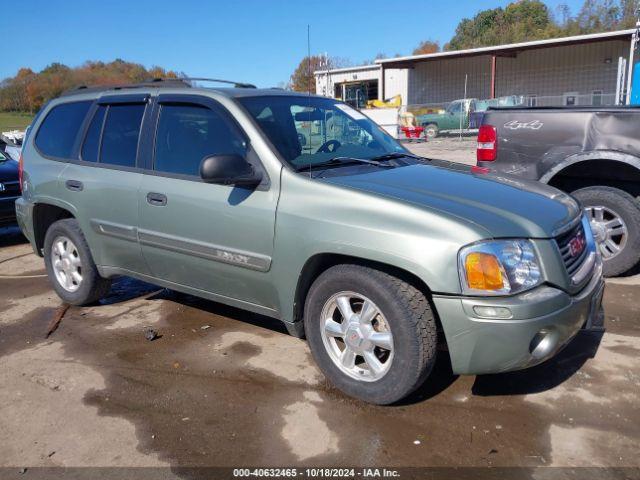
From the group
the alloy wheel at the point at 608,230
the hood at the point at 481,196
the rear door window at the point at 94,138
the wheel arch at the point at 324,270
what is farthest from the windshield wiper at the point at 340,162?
the alloy wheel at the point at 608,230

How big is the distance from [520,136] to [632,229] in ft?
4.43

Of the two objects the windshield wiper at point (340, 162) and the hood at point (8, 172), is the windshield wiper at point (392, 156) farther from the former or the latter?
the hood at point (8, 172)

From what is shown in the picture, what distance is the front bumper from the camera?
8.95ft

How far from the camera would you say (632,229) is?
515cm

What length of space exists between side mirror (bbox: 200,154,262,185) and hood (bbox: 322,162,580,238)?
1.56 feet

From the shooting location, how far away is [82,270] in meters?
4.82

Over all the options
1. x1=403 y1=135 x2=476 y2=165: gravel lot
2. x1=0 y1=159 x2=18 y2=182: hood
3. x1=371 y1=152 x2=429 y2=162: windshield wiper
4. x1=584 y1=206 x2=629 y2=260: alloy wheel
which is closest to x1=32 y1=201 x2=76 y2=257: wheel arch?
x1=371 y1=152 x2=429 y2=162: windshield wiper

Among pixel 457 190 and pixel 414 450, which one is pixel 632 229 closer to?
pixel 457 190

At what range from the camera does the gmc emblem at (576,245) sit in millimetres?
3123

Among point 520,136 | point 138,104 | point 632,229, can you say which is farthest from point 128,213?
point 632,229

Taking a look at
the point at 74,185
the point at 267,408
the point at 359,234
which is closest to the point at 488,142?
the point at 359,234

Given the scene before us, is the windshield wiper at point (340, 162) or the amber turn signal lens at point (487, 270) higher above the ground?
the windshield wiper at point (340, 162)

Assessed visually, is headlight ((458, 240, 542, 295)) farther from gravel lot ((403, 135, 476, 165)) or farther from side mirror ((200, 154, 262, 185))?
gravel lot ((403, 135, 476, 165))

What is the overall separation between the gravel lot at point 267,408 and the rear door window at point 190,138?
136cm
